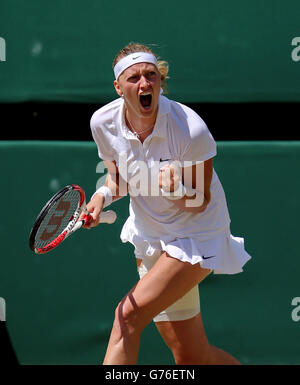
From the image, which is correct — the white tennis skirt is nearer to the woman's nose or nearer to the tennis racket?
the tennis racket

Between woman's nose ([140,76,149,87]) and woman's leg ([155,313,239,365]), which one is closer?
woman's nose ([140,76,149,87])

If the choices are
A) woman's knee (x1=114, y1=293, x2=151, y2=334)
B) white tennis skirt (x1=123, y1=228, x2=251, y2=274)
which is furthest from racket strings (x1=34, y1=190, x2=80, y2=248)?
woman's knee (x1=114, y1=293, x2=151, y2=334)

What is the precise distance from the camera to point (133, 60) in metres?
2.73

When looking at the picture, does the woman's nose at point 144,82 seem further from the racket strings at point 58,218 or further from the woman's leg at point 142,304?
the woman's leg at point 142,304

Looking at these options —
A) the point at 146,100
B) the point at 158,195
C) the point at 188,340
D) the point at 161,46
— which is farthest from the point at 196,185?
the point at 161,46

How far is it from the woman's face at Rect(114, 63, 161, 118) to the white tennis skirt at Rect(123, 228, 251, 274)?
0.49 meters

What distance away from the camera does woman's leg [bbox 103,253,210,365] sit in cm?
271

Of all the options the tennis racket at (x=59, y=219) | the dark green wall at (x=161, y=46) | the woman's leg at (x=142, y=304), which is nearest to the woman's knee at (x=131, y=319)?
the woman's leg at (x=142, y=304)

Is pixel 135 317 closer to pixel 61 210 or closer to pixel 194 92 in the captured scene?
pixel 61 210

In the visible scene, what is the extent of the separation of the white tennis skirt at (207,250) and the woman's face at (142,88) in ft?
1.60


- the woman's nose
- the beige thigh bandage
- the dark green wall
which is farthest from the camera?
the dark green wall

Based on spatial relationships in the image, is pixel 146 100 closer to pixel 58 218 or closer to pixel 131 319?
pixel 58 218

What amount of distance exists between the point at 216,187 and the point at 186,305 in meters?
0.48

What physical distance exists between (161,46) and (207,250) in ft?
3.57
